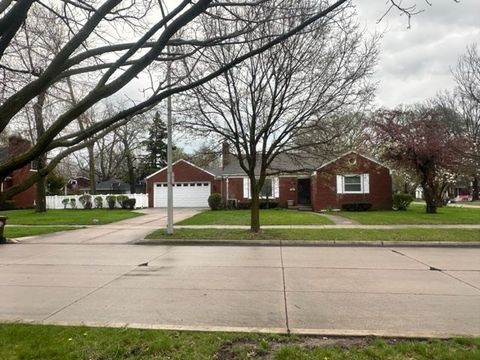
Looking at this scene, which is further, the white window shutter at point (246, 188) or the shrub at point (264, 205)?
the white window shutter at point (246, 188)

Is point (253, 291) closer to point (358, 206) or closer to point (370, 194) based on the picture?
point (358, 206)

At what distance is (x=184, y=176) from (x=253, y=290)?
104 ft

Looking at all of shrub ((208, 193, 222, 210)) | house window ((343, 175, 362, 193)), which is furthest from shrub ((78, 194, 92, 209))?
A: house window ((343, 175, 362, 193))

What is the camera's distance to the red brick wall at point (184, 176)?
125 feet

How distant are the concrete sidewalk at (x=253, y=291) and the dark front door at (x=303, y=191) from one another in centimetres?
2093

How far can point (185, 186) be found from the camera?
3919 centimetres

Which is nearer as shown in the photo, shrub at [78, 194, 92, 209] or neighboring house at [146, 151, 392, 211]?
neighboring house at [146, 151, 392, 211]

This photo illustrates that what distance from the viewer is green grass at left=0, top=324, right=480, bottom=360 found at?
438 centimetres

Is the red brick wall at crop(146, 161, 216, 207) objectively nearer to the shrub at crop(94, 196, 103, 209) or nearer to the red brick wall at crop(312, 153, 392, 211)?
the shrub at crop(94, 196, 103, 209)

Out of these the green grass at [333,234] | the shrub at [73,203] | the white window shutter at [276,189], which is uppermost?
the white window shutter at [276,189]

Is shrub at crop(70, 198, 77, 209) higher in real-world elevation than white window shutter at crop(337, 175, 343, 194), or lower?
lower

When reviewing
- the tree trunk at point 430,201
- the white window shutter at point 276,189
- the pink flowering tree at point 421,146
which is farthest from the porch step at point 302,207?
the tree trunk at point 430,201

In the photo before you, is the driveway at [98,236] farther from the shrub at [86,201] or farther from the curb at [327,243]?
the shrub at [86,201]

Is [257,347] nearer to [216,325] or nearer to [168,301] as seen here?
[216,325]
